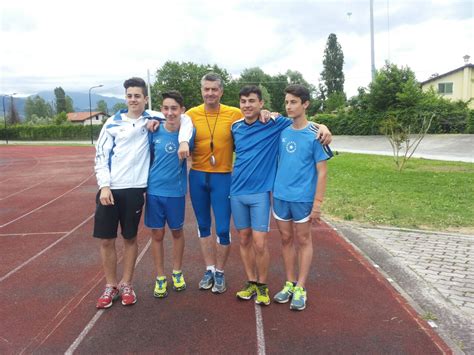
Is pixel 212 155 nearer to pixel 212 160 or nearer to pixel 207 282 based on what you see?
pixel 212 160

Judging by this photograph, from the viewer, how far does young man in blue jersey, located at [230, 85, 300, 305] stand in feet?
11.8

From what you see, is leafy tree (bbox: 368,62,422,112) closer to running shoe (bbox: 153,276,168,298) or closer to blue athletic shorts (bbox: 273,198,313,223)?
blue athletic shorts (bbox: 273,198,313,223)

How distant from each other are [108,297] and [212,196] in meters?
1.33

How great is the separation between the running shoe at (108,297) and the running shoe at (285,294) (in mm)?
1503

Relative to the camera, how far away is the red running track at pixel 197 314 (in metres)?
3.11

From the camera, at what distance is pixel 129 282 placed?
3.91 m

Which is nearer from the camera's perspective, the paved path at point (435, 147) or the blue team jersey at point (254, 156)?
the blue team jersey at point (254, 156)

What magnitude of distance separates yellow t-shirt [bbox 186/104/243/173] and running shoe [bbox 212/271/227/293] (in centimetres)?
105

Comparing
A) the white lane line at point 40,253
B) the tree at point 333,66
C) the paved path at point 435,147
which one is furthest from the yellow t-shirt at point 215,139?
the tree at point 333,66

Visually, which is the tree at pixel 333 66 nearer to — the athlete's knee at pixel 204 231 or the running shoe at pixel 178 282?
the athlete's knee at pixel 204 231

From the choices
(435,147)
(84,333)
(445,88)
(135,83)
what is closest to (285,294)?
(84,333)

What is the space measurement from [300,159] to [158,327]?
183cm

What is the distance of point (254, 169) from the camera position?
11.8ft

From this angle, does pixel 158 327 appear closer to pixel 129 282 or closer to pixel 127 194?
pixel 129 282
